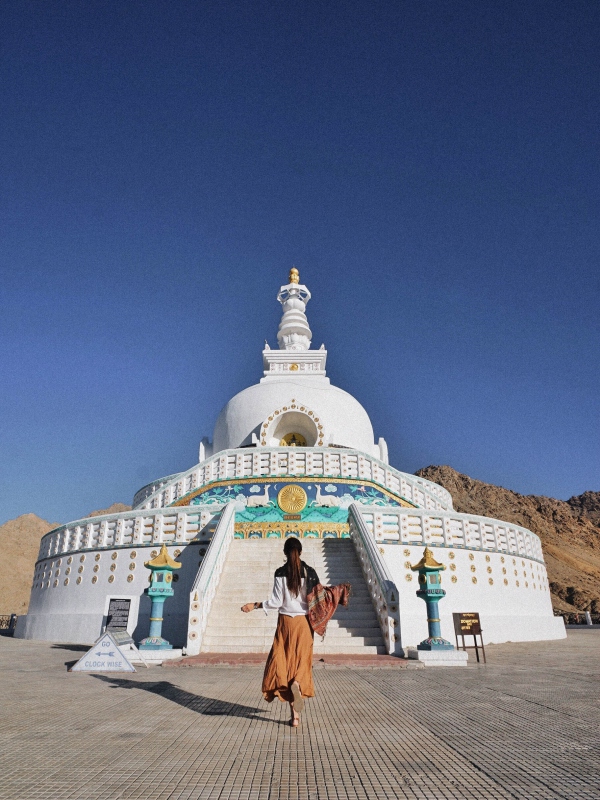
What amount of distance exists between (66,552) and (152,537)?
12.3ft

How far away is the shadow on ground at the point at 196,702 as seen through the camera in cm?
560

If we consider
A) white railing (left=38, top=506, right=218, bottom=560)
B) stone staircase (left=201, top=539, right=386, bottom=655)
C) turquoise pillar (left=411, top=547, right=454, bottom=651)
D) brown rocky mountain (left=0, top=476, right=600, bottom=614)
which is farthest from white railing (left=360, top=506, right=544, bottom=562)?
brown rocky mountain (left=0, top=476, right=600, bottom=614)

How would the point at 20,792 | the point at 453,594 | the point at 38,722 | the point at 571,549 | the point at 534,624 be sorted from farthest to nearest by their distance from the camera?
the point at 571,549 → the point at 534,624 → the point at 453,594 → the point at 38,722 → the point at 20,792

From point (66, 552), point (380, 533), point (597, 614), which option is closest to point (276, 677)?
point (380, 533)

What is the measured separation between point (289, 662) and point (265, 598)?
7524 millimetres

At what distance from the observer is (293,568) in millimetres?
5695

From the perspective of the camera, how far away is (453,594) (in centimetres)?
1545

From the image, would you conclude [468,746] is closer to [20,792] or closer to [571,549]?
[20,792]

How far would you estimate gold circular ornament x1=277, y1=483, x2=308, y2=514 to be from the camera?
59.5ft

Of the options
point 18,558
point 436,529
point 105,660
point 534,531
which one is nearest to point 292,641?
point 105,660

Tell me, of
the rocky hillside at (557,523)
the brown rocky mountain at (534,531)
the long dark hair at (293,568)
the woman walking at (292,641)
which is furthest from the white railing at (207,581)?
the rocky hillside at (557,523)

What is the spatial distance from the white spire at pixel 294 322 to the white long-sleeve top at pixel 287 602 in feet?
87.6

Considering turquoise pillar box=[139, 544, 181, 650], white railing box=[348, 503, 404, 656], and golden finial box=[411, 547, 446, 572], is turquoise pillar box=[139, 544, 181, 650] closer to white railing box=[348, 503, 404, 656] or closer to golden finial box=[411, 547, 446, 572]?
white railing box=[348, 503, 404, 656]

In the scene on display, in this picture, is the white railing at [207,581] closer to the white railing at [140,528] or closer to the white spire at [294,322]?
the white railing at [140,528]
